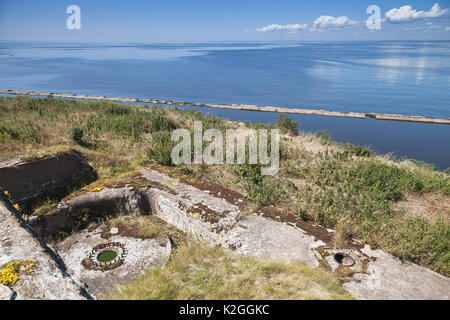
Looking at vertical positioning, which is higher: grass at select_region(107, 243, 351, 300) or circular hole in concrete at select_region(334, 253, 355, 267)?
grass at select_region(107, 243, 351, 300)

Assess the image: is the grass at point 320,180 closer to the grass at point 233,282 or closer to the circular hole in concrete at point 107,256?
the grass at point 233,282

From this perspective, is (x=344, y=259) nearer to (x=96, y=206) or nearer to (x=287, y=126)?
(x=96, y=206)

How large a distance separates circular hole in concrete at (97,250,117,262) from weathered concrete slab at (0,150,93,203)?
234 cm

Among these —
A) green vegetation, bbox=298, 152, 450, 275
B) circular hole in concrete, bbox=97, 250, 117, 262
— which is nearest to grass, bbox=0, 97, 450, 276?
green vegetation, bbox=298, 152, 450, 275

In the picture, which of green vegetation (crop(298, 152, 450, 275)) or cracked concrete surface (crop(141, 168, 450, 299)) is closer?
cracked concrete surface (crop(141, 168, 450, 299))

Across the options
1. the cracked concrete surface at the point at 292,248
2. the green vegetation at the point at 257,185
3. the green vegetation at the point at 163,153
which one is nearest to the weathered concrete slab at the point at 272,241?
the cracked concrete surface at the point at 292,248

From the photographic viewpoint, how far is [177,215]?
18.1 feet

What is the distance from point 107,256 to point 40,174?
9.35ft

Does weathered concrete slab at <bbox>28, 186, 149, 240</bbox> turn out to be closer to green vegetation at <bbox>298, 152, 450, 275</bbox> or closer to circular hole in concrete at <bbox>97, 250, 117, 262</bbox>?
circular hole in concrete at <bbox>97, 250, 117, 262</bbox>

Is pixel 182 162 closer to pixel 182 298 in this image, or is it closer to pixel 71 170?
pixel 71 170

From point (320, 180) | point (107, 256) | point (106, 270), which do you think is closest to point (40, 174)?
point (107, 256)

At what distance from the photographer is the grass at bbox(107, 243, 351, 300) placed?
309 cm
